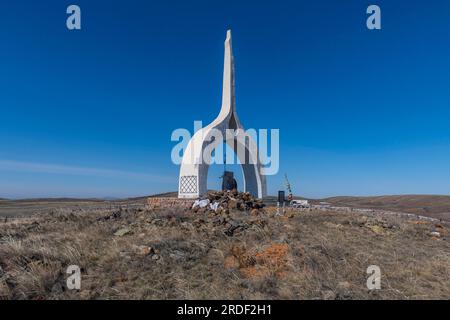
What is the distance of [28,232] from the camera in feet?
32.0

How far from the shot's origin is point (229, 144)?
22484mm

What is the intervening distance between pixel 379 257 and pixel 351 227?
378cm

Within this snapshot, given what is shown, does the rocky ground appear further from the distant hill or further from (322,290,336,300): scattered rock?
the distant hill

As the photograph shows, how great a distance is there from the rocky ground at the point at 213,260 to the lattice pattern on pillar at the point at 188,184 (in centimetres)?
683

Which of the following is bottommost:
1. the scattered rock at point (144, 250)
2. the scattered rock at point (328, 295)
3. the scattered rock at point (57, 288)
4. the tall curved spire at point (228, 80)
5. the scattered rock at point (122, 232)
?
the scattered rock at point (328, 295)

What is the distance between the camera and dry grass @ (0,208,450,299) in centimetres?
568

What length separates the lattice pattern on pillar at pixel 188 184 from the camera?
59.6 feet

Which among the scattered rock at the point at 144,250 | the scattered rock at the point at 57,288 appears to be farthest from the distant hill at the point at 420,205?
the scattered rock at the point at 57,288

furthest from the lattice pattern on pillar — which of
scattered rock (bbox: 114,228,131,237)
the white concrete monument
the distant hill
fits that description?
the distant hill

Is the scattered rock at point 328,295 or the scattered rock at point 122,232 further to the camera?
the scattered rock at point 122,232

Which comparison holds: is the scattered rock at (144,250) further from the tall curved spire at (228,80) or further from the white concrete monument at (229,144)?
the tall curved spire at (228,80)

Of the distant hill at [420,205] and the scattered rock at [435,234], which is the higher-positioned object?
the scattered rock at [435,234]
